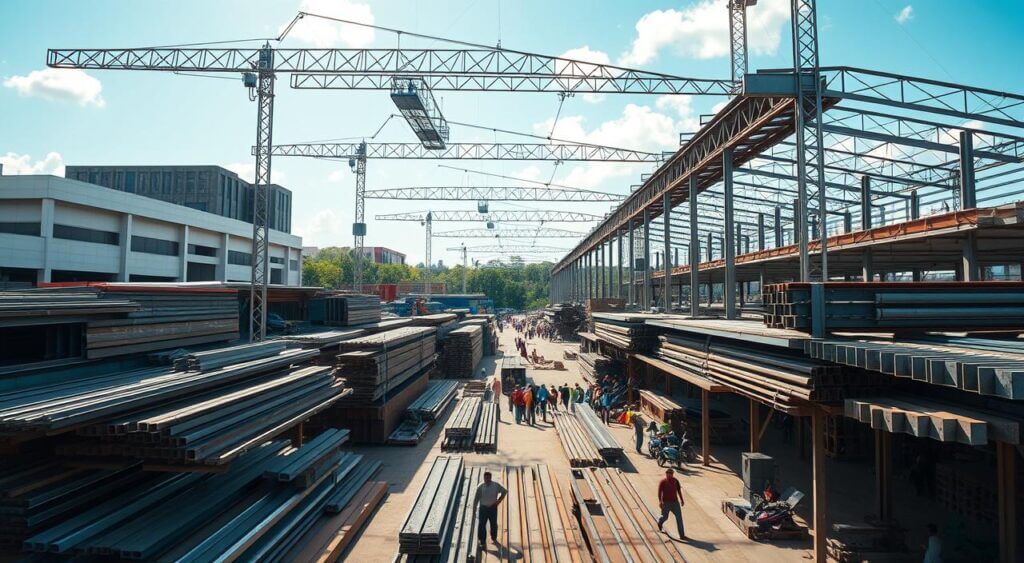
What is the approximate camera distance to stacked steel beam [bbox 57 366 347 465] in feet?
20.9

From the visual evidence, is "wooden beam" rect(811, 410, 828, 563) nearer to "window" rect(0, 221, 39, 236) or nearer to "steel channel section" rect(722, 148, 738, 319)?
"steel channel section" rect(722, 148, 738, 319)

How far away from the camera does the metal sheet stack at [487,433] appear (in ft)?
45.2

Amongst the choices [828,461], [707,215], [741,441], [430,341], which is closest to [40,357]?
[430,341]

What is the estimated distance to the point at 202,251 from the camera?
139 feet

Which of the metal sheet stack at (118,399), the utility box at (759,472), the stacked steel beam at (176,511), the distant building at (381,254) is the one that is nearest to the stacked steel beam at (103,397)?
the metal sheet stack at (118,399)

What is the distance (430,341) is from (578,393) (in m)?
6.85

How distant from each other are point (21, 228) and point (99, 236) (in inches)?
152

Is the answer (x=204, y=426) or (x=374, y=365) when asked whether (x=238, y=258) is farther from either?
(x=204, y=426)

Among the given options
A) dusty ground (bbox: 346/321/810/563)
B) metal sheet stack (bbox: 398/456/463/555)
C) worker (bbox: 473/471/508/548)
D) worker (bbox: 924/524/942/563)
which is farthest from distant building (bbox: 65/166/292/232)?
worker (bbox: 924/524/942/563)

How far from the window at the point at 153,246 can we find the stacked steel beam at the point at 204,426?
108 feet

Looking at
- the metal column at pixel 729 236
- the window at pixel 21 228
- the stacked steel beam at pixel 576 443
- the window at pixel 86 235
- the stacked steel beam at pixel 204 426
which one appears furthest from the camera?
the window at pixel 86 235

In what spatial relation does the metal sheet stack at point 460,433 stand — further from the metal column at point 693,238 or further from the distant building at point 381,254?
the distant building at point 381,254

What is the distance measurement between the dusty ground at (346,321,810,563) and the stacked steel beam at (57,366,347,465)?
259cm

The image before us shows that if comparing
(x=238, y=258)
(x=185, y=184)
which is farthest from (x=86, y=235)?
(x=185, y=184)
